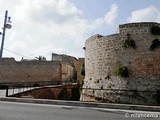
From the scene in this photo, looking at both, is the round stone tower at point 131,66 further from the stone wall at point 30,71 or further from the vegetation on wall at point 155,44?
Answer: the stone wall at point 30,71

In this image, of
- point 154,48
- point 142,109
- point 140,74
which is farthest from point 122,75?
point 142,109

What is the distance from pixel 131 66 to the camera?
1806cm

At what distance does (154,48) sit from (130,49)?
165 cm

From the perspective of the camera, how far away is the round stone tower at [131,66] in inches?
690

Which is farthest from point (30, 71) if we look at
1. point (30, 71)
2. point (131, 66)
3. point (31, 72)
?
point (131, 66)

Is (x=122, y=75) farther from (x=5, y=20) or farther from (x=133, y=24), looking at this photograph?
(x=5, y=20)

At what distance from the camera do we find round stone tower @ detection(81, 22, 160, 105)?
57.5 feet

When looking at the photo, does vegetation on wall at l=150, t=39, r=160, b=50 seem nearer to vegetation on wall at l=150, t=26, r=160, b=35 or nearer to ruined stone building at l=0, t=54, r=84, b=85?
vegetation on wall at l=150, t=26, r=160, b=35

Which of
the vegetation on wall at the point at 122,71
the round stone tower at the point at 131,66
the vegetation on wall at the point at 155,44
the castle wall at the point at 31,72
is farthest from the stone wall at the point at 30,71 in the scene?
the vegetation on wall at the point at 155,44

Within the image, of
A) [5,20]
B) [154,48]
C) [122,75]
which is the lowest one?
[122,75]

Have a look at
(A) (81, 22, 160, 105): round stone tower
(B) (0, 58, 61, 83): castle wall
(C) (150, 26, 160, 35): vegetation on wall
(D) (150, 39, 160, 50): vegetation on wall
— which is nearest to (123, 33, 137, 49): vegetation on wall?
(A) (81, 22, 160, 105): round stone tower

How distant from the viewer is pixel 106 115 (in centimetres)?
956

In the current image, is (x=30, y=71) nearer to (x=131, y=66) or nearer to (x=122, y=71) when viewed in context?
(x=122, y=71)

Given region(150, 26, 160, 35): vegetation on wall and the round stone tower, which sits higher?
region(150, 26, 160, 35): vegetation on wall
